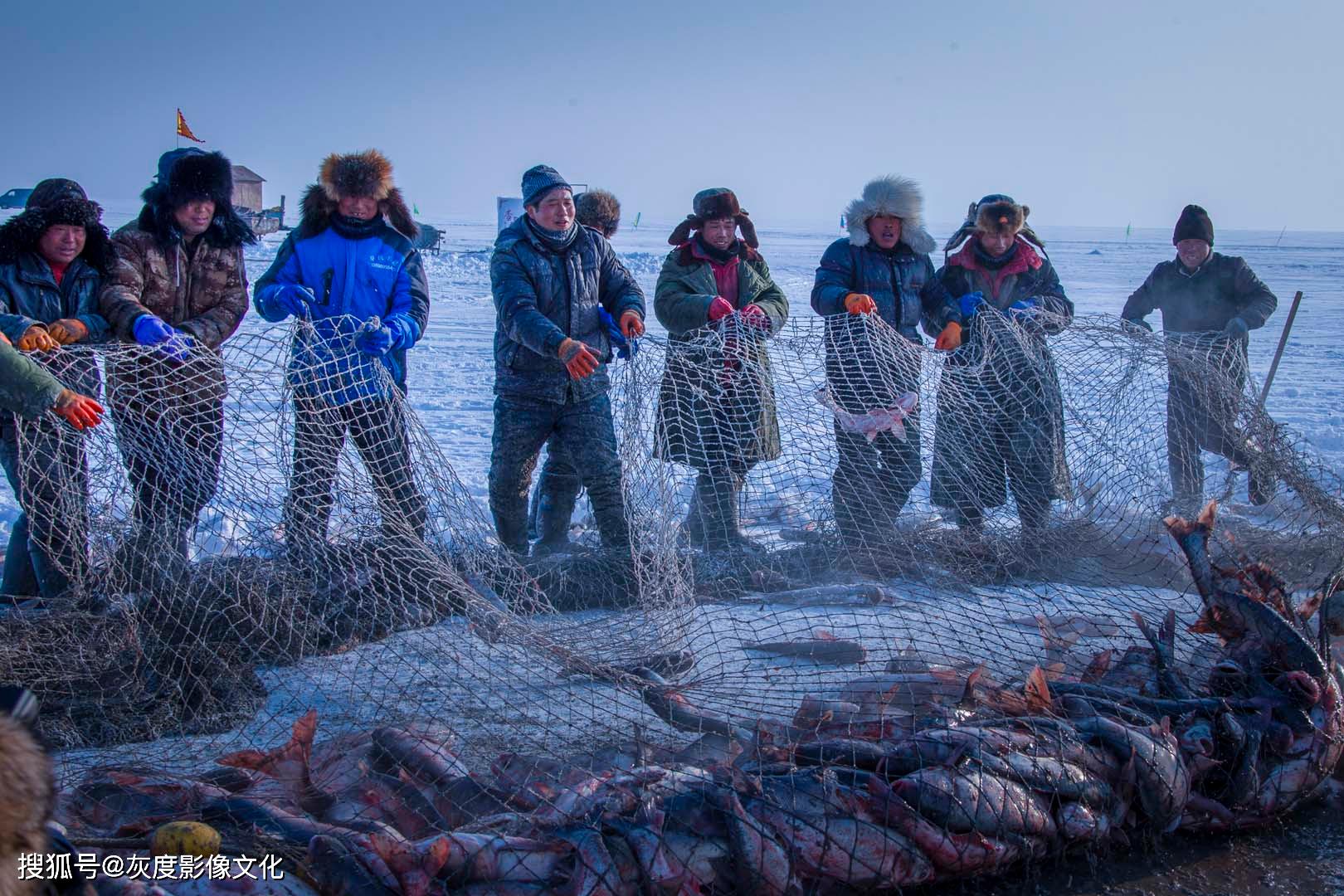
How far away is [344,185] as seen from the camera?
4328 mm

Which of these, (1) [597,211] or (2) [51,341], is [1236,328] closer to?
(1) [597,211]

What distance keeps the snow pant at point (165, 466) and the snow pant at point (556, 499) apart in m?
1.72

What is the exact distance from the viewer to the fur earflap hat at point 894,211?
4.85 meters

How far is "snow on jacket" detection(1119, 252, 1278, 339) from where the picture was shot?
571 centimetres

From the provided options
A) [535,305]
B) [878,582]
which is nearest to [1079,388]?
[878,582]

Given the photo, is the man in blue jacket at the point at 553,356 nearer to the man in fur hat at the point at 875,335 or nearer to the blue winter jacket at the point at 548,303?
the blue winter jacket at the point at 548,303

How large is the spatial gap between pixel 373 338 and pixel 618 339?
45.1 inches

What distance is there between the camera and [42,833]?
1214 millimetres

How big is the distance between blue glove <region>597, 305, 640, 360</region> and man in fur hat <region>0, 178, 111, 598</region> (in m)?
2.13

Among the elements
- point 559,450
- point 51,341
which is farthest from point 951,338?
point 51,341

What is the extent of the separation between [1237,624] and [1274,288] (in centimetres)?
2080

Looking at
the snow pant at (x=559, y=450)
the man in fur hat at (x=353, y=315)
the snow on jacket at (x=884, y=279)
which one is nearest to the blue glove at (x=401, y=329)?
the man in fur hat at (x=353, y=315)

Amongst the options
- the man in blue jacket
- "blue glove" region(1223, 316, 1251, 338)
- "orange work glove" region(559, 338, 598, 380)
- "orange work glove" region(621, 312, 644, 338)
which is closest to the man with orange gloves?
"orange work glove" region(621, 312, 644, 338)

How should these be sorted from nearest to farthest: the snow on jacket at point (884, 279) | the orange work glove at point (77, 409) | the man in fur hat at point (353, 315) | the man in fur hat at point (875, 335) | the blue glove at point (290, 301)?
the orange work glove at point (77, 409) → the man in fur hat at point (353, 315) → the blue glove at point (290, 301) → the man in fur hat at point (875, 335) → the snow on jacket at point (884, 279)
